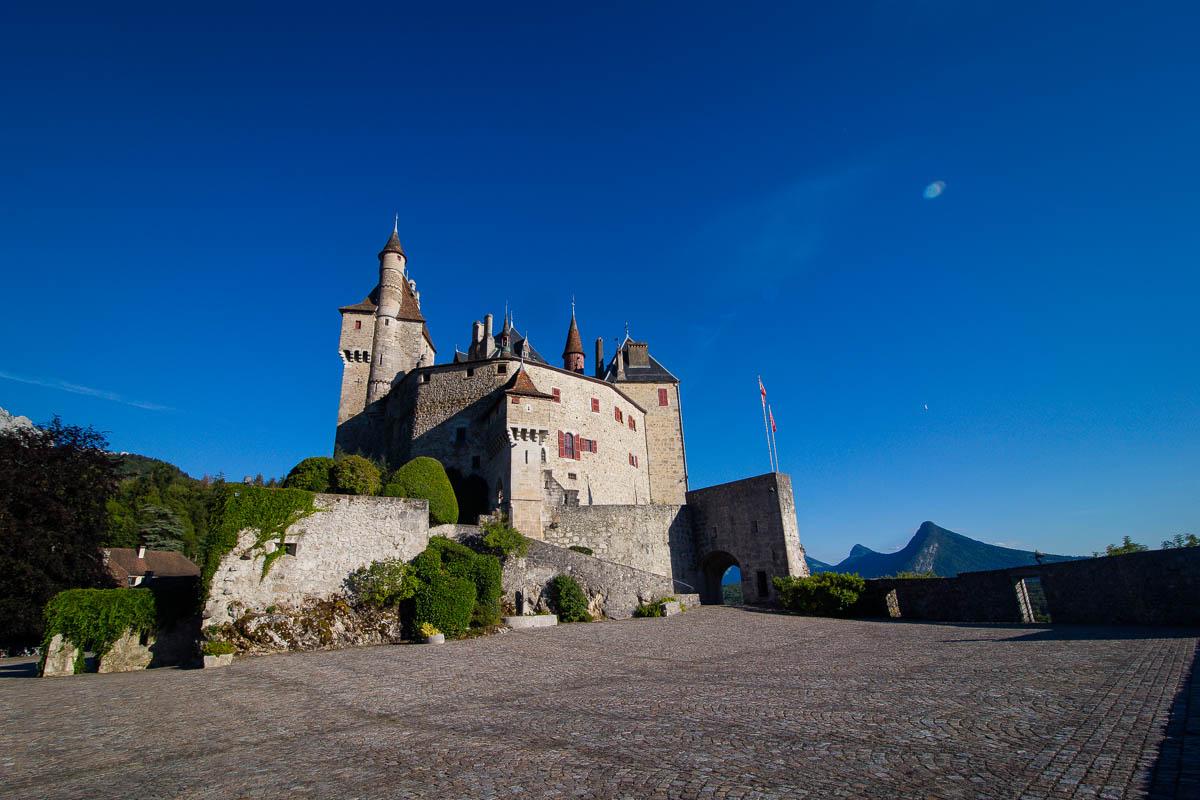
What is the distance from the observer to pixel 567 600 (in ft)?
68.2

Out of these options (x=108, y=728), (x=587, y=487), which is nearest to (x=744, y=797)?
(x=108, y=728)

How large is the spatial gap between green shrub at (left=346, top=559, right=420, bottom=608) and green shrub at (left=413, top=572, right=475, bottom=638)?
0.44 metres

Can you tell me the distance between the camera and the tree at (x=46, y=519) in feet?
61.2

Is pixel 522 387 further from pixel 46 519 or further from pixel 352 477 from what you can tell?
pixel 46 519

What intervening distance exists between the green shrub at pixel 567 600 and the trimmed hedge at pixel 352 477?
9.10 m

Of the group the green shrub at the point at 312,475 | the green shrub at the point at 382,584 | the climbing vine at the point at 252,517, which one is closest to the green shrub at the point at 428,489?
the green shrub at the point at 312,475

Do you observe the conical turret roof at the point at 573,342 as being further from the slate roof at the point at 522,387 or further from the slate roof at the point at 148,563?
the slate roof at the point at 148,563

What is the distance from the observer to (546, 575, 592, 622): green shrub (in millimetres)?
20672

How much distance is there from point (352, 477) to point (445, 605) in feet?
29.5

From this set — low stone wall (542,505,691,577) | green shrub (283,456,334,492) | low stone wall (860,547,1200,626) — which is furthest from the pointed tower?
low stone wall (860,547,1200,626)

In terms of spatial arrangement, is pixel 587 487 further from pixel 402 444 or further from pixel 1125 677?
pixel 1125 677

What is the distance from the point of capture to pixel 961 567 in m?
106

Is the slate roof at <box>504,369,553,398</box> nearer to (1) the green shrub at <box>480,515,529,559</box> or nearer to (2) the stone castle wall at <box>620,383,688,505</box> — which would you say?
(1) the green shrub at <box>480,515,529,559</box>

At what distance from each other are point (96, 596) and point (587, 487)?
23275mm
